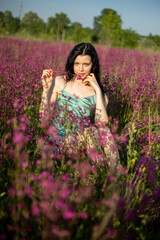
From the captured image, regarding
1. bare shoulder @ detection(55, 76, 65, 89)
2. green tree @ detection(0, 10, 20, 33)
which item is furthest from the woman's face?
green tree @ detection(0, 10, 20, 33)

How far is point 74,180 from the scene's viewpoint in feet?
4.66

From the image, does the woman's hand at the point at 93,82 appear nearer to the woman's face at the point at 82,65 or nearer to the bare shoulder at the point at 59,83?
the woman's face at the point at 82,65

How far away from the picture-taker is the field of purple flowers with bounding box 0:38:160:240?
793 mm

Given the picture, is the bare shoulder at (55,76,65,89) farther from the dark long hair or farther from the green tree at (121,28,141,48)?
the green tree at (121,28,141,48)

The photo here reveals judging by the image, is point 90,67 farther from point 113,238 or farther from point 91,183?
point 113,238

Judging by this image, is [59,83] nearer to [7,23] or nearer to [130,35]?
[7,23]

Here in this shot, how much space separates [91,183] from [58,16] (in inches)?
1978

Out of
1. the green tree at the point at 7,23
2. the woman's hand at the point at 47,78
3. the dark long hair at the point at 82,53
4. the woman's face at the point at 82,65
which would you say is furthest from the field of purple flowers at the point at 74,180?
the green tree at the point at 7,23

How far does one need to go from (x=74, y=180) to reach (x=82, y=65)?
151cm

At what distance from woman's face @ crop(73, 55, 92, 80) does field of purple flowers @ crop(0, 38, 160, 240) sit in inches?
26.2

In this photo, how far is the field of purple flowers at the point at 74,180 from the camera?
79 centimetres

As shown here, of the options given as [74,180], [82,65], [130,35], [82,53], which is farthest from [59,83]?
[130,35]

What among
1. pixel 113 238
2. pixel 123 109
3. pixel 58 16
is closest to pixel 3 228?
pixel 113 238

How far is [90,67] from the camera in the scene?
7.58 feet
